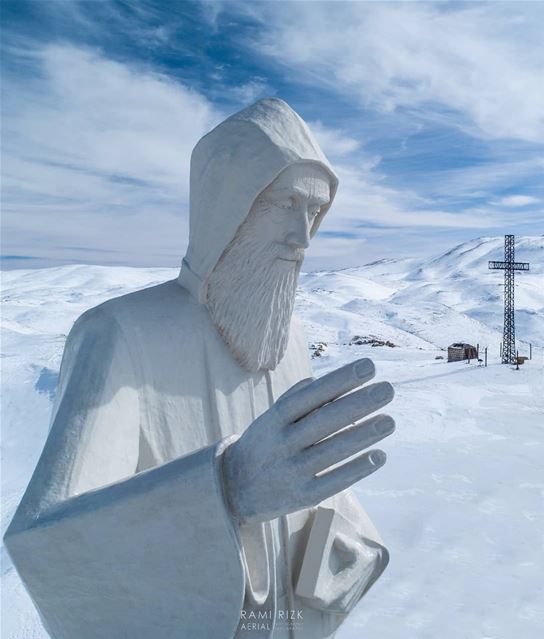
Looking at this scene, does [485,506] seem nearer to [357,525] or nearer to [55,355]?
[357,525]

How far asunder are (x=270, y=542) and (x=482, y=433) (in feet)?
29.6

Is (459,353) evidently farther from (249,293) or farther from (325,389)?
(325,389)

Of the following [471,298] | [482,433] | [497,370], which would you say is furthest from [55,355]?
[471,298]

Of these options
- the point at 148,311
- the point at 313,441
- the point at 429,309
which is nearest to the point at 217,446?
the point at 313,441

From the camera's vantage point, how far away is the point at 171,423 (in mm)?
1676

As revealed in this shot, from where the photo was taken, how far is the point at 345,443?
1249 millimetres

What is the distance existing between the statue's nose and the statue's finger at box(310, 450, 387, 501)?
29.9 inches

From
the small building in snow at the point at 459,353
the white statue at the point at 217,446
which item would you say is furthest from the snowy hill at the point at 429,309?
the white statue at the point at 217,446

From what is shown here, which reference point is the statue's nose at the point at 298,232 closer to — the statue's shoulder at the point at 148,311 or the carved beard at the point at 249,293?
the carved beard at the point at 249,293

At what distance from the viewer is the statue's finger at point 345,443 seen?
4.10 ft

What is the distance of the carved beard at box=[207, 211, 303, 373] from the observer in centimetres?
177

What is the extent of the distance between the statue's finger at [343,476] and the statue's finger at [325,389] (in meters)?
0.15

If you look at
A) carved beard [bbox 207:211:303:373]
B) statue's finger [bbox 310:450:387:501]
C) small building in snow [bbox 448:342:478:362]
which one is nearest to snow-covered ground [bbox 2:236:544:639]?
small building in snow [bbox 448:342:478:362]

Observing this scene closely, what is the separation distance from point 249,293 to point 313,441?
2.17 ft
